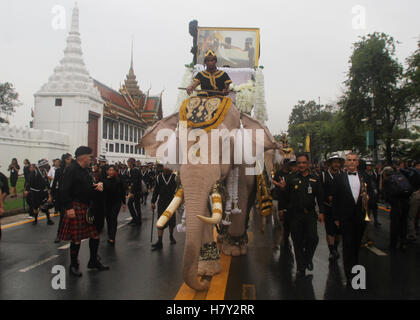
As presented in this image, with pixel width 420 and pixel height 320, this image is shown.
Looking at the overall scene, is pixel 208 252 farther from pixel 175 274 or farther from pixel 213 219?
pixel 213 219

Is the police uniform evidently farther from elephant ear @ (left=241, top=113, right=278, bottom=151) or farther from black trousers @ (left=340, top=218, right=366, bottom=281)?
elephant ear @ (left=241, top=113, right=278, bottom=151)

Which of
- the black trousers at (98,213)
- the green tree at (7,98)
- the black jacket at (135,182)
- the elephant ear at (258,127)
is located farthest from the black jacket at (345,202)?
the green tree at (7,98)

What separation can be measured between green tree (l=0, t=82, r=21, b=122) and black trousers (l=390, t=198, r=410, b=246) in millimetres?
46050

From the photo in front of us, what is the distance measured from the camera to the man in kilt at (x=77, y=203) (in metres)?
4.84

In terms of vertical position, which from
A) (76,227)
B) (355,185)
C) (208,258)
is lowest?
(208,258)

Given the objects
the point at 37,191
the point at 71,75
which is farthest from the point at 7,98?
the point at 37,191

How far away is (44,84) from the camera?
32438 millimetres

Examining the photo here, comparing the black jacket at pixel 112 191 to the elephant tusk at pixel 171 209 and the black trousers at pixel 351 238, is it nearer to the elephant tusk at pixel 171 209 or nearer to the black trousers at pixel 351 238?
the elephant tusk at pixel 171 209

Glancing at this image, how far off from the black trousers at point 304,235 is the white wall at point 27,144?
21813 millimetres

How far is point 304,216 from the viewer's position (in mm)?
5133

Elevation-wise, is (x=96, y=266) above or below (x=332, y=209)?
below

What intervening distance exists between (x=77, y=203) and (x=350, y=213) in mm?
3873
